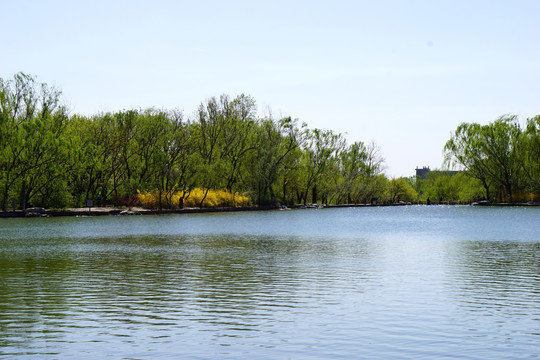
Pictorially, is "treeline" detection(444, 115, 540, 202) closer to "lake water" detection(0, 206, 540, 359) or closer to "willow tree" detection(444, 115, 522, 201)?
"willow tree" detection(444, 115, 522, 201)

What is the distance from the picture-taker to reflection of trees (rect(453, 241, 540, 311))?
45.6ft

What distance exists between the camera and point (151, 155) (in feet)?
256

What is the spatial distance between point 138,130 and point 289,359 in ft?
229

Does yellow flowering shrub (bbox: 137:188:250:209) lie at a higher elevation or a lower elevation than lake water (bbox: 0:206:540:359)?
higher

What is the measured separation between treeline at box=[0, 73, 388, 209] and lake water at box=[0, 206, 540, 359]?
3808 cm

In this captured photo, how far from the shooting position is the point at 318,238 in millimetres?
34406

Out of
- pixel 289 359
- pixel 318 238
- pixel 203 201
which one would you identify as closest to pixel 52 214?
pixel 203 201

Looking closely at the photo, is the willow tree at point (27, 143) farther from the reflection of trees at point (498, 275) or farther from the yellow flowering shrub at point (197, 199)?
the reflection of trees at point (498, 275)

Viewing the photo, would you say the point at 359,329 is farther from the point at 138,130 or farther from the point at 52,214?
the point at 138,130

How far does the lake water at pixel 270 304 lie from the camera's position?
9703mm

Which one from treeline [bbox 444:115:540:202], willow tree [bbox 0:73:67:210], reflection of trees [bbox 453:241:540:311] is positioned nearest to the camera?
reflection of trees [bbox 453:241:540:311]

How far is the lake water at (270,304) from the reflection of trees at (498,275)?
42mm

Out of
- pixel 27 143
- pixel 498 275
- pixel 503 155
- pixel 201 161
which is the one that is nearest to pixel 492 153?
pixel 503 155

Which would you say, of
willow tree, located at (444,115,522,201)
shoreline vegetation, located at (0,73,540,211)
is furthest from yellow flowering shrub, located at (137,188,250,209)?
willow tree, located at (444,115,522,201)
